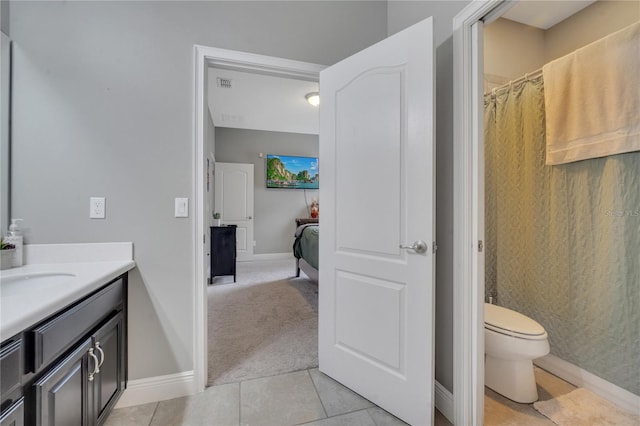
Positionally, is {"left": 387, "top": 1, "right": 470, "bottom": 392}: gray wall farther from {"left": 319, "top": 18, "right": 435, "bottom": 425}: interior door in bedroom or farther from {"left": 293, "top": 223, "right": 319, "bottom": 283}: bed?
{"left": 293, "top": 223, "right": 319, "bottom": 283}: bed

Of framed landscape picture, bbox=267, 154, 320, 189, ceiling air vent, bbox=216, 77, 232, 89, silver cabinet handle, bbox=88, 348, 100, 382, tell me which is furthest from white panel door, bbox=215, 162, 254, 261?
silver cabinet handle, bbox=88, 348, 100, 382

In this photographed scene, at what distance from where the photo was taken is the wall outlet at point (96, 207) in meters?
1.50

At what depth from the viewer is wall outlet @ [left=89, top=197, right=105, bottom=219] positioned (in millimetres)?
1498

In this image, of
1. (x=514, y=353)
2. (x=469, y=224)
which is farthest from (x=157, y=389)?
(x=514, y=353)

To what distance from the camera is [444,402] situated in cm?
145

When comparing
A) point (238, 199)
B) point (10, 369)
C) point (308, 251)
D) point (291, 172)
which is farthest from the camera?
point (291, 172)

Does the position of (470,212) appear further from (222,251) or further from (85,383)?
(222,251)

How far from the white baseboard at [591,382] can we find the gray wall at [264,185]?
4.68 metres

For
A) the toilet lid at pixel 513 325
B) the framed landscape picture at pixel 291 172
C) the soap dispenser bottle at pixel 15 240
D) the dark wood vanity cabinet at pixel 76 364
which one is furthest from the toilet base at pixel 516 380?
the framed landscape picture at pixel 291 172

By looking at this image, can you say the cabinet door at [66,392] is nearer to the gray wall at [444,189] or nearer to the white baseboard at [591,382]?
the gray wall at [444,189]

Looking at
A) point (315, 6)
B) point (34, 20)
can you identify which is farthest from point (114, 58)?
point (315, 6)

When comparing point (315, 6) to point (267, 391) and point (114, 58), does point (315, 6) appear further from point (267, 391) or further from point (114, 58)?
point (267, 391)

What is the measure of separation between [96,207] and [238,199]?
4035mm

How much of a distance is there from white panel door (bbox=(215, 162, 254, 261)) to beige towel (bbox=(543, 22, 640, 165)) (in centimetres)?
481
